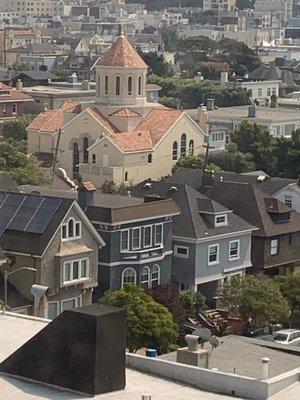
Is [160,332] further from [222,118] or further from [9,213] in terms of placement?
[222,118]

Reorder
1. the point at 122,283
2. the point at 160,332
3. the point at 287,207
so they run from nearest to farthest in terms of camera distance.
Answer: the point at 160,332, the point at 122,283, the point at 287,207

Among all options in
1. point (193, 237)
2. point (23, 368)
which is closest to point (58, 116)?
point (193, 237)

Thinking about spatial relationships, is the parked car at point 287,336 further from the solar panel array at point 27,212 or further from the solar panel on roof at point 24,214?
the solar panel on roof at point 24,214

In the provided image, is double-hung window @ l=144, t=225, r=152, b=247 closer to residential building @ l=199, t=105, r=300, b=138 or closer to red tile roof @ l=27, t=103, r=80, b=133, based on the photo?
red tile roof @ l=27, t=103, r=80, b=133

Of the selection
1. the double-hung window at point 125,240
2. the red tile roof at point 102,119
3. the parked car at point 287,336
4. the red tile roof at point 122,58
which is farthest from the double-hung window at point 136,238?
the red tile roof at point 122,58

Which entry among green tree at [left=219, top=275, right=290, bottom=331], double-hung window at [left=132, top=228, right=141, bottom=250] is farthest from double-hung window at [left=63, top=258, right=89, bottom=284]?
green tree at [left=219, top=275, right=290, bottom=331]
